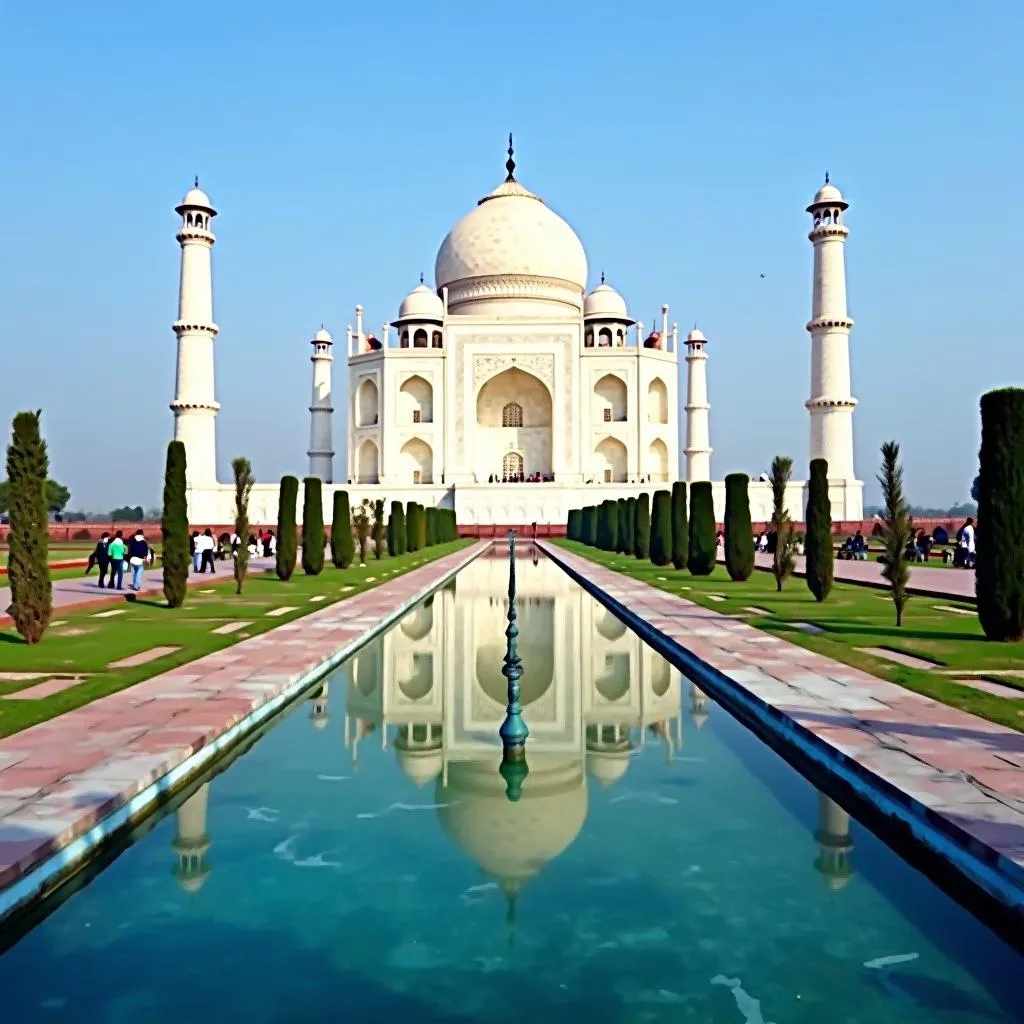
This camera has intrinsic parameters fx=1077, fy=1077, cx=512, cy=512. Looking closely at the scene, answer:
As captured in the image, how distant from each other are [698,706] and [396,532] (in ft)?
52.4

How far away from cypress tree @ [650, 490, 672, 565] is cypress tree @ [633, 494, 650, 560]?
2.05 meters

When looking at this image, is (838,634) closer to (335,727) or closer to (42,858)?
(335,727)

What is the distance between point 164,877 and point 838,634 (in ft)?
18.5

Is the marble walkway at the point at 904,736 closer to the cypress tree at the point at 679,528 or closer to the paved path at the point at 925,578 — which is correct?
the paved path at the point at 925,578

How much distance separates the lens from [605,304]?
39.1 meters

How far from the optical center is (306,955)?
2.42 meters

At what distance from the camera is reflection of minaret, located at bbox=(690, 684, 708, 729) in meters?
4.96

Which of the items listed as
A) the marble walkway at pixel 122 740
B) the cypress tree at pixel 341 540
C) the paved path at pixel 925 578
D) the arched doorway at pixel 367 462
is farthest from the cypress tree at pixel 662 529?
the arched doorway at pixel 367 462

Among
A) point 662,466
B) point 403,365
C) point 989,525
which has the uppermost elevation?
point 403,365

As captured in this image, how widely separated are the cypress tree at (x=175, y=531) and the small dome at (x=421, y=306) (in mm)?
27914

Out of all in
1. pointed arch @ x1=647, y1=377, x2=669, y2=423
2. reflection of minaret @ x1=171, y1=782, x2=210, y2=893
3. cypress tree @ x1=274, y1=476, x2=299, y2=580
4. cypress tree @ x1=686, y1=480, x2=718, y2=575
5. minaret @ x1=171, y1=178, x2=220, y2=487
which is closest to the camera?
reflection of minaret @ x1=171, y1=782, x2=210, y2=893

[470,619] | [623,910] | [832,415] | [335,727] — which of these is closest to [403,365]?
[832,415]

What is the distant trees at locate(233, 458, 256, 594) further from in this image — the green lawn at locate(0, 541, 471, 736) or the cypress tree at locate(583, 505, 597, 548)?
the cypress tree at locate(583, 505, 597, 548)

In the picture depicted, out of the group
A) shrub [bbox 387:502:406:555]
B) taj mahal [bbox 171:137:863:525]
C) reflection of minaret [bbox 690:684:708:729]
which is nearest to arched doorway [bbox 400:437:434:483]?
taj mahal [bbox 171:137:863:525]
